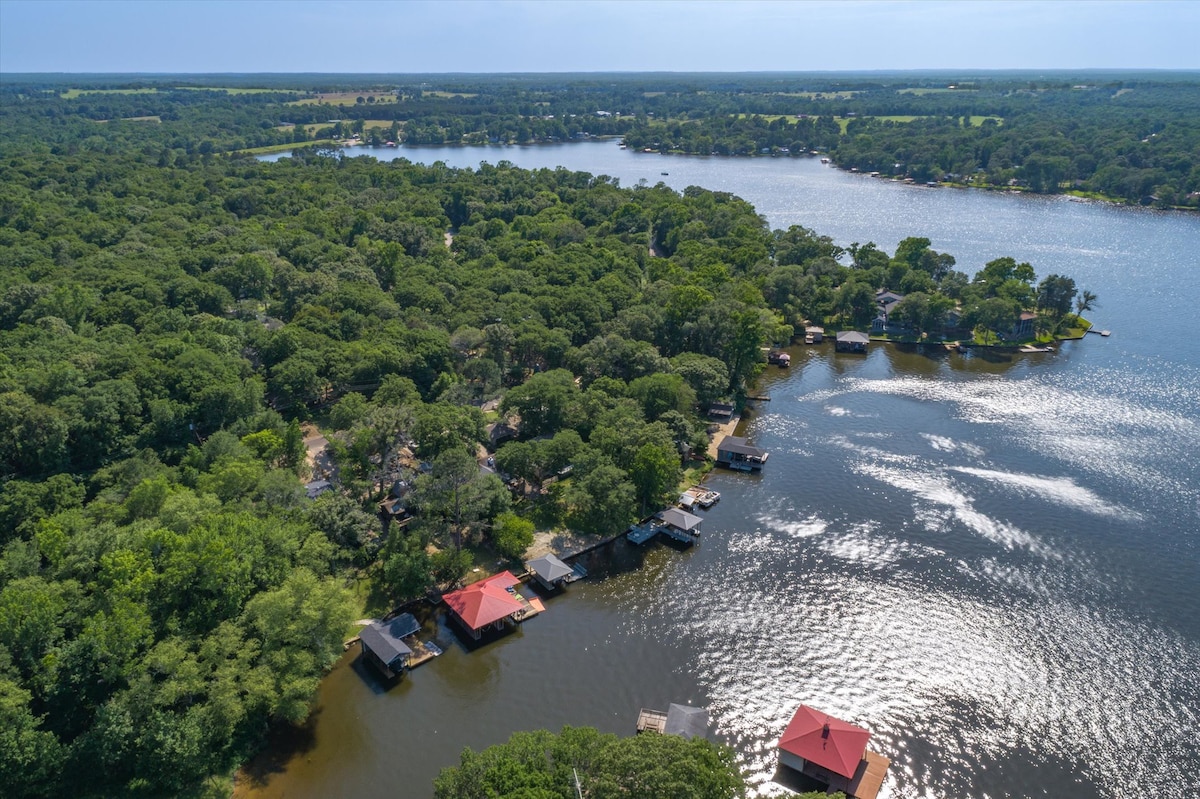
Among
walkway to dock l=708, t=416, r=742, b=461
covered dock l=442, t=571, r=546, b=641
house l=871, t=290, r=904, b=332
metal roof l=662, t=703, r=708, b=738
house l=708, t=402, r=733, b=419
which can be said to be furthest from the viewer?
house l=871, t=290, r=904, b=332

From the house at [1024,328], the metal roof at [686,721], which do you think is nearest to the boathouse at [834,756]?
the metal roof at [686,721]

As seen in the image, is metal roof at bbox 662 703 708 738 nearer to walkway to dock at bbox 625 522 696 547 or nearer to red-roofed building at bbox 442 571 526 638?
red-roofed building at bbox 442 571 526 638

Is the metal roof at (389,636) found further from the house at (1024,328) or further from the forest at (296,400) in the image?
the house at (1024,328)

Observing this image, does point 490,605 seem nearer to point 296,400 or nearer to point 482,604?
point 482,604

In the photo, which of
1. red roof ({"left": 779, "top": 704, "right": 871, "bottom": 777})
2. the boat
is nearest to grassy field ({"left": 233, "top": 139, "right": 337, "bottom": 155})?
the boat

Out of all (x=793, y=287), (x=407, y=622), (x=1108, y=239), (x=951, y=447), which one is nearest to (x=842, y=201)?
(x=1108, y=239)

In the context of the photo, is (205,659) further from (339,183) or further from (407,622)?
(339,183)

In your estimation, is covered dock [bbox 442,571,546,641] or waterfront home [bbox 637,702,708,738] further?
covered dock [bbox 442,571,546,641]
